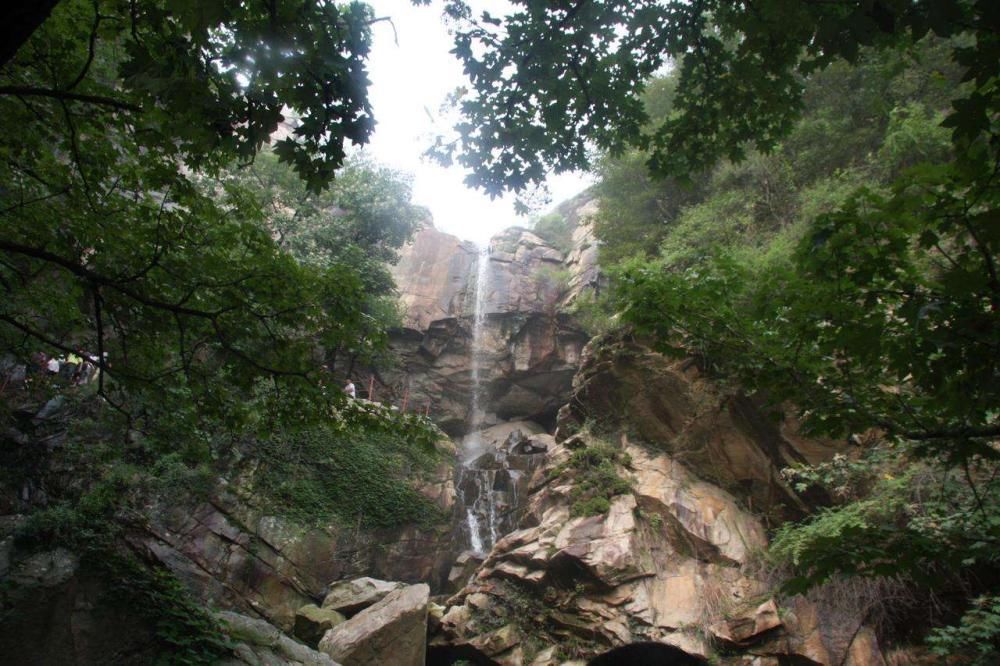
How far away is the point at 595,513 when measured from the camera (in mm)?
9609

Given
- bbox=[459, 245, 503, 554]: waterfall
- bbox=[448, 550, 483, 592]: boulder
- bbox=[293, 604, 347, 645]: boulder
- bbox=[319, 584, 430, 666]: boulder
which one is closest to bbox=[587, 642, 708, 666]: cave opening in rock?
bbox=[319, 584, 430, 666]: boulder

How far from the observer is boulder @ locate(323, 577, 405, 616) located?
9664 millimetres

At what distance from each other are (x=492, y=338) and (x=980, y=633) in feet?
55.6

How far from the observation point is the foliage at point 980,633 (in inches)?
204

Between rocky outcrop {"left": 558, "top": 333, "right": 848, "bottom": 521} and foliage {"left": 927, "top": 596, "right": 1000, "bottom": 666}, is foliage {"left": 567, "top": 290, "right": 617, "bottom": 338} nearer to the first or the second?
rocky outcrop {"left": 558, "top": 333, "right": 848, "bottom": 521}

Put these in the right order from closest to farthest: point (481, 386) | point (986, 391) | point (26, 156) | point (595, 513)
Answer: point (986, 391), point (26, 156), point (595, 513), point (481, 386)

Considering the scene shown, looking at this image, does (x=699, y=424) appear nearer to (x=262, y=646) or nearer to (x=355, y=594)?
(x=355, y=594)

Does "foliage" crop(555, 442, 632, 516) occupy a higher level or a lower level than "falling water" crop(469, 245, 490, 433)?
lower

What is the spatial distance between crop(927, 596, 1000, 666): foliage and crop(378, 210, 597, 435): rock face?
14.3 m

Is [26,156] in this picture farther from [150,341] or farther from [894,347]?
[894,347]

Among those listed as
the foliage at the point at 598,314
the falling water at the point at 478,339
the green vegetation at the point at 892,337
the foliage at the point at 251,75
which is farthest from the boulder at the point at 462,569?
the foliage at the point at 251,75

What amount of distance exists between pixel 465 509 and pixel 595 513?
231 inches

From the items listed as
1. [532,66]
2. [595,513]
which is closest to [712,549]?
[595,513]

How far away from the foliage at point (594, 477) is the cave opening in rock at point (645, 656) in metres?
2.22
